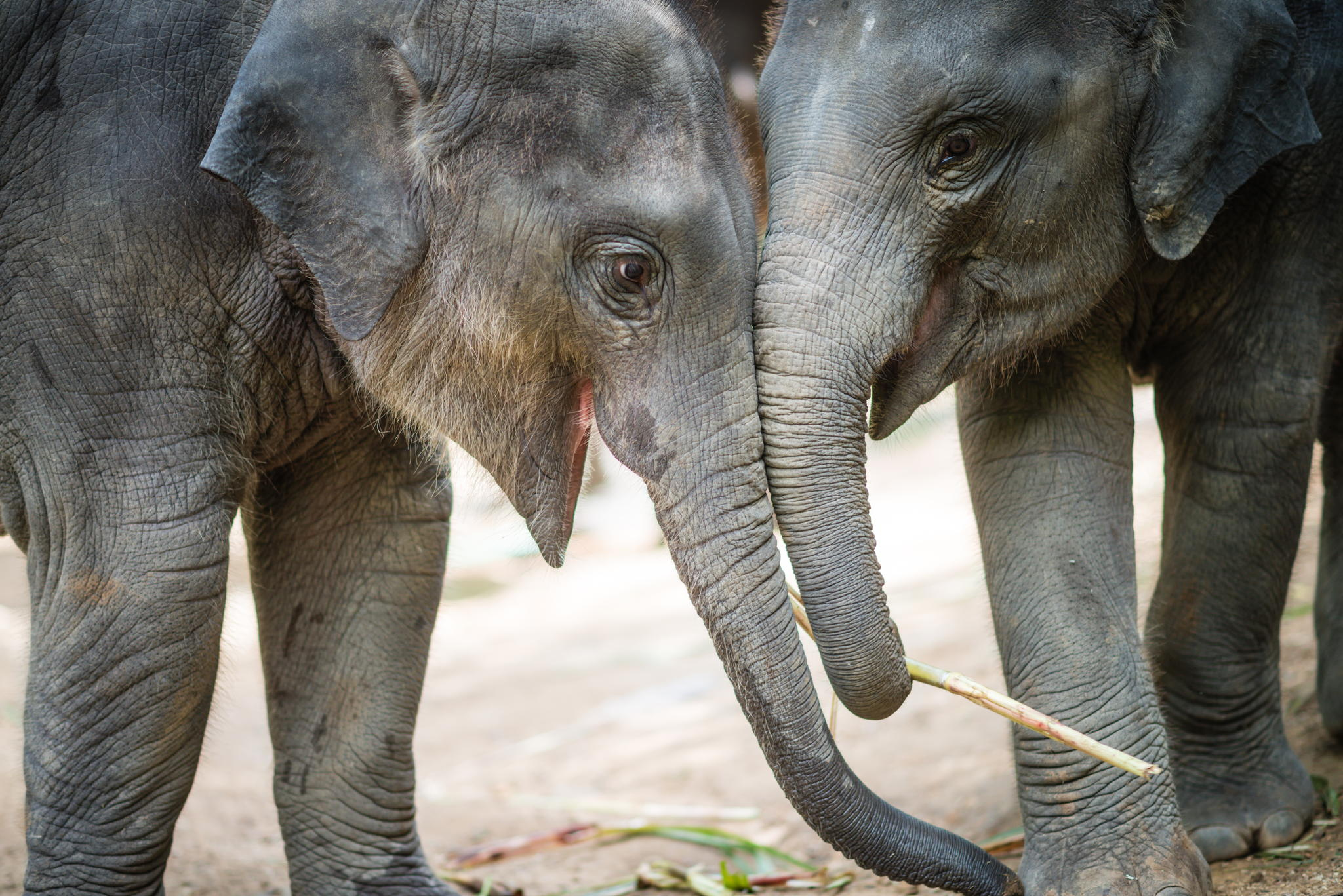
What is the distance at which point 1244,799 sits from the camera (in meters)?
3.74

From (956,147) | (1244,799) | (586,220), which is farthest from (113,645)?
(1244,799)

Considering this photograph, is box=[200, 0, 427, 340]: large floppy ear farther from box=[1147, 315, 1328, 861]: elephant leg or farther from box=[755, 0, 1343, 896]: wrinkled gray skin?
box=[1147, 315, 1328, 861]: elephant leg

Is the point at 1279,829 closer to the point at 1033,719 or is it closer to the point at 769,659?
the point at 1033,719

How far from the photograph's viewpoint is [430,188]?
9.90ft

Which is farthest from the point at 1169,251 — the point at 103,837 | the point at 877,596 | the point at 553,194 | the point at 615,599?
the point at 615,599

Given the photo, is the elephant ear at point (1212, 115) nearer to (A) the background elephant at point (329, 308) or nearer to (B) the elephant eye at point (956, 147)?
→ (B) the elephant eye at point (956, 147)

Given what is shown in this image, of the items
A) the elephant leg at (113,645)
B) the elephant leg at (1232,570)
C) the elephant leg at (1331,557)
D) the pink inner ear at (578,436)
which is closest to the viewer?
the elephant leg at (113,645)

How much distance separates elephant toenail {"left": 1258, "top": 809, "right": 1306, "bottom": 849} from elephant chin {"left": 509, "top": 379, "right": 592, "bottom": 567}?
1.80m

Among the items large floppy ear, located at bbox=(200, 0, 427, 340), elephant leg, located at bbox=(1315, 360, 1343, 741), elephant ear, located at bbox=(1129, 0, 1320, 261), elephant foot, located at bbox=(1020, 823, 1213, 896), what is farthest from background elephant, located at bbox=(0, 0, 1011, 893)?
elephant leg, located at bbox=(1315, 360, 1343, 741)

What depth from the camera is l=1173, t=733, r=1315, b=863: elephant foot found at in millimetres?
3676

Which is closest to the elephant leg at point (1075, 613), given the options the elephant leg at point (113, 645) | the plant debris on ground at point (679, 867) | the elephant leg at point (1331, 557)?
the plant debris on ground at point (679, 867)

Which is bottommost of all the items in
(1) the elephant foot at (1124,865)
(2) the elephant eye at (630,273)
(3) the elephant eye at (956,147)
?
(1) the elephant foot at (1124,865)

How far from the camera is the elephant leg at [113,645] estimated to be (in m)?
3.05

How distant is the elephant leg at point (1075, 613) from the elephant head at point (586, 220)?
36cm
